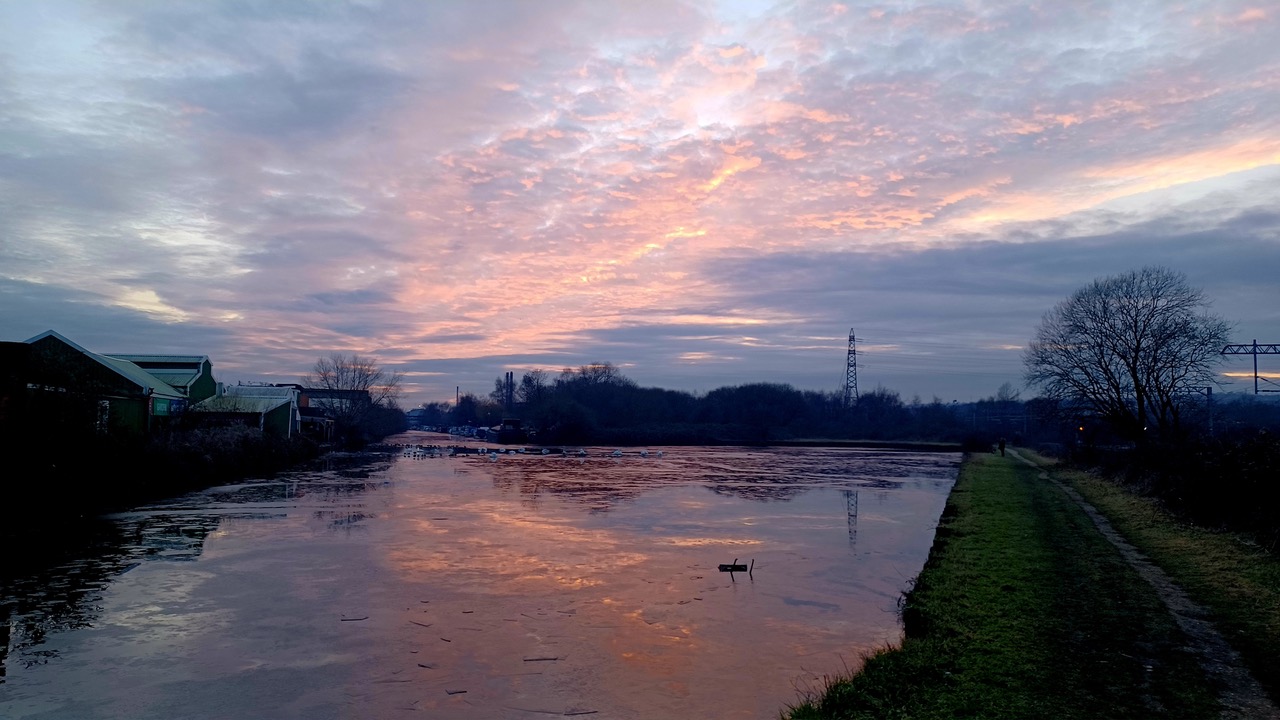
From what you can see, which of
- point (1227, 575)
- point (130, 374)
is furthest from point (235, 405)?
point (1227, 575)

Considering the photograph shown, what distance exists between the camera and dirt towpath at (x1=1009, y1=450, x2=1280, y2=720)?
6039mm

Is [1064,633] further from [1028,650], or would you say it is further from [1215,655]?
[1215,655]

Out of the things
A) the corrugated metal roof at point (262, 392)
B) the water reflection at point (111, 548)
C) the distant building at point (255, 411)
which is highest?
the corrugated metal roof at point (262, 392)

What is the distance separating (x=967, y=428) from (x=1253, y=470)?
3028 inches

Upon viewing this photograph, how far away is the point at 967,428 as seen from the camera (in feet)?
286

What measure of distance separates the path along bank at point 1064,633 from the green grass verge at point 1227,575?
0.02 metres

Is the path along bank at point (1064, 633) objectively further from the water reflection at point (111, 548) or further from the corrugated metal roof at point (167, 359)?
the corrugated metal roof at point (167, 359)

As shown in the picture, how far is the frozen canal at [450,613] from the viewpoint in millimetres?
7355

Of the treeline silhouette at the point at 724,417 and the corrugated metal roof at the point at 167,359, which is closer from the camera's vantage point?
the corrugated metal roof at the point at 167,359

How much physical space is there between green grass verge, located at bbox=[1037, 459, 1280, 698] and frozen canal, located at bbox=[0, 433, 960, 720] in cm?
351

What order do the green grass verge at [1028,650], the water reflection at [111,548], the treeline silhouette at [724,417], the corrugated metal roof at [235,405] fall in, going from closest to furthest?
the green grass verge at [1028,650] → the water reflection at [111,548] → the corrugated metal roof at [235,405] → the treeline silhouette at [724,417]

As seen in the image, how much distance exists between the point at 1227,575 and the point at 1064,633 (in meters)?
4.40

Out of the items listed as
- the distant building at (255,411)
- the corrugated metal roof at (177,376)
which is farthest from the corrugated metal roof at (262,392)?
the corrugated metal roof at (177,376)

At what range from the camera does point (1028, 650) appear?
7617 millimetres
